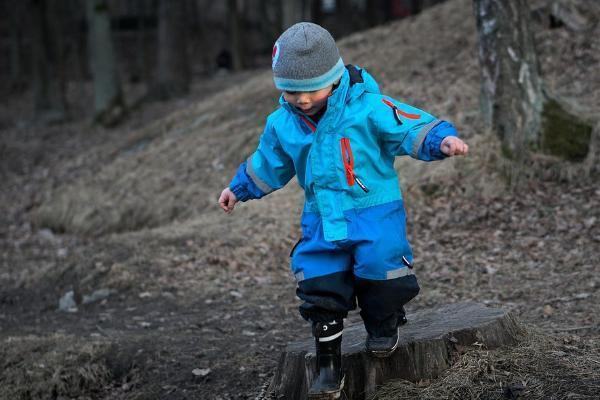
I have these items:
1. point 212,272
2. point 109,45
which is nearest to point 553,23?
point 212,272

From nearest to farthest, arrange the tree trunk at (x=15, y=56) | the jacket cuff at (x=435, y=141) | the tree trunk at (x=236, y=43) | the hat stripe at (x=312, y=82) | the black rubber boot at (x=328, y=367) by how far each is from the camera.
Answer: the jacket cuff at (x=435, y=141), the hat stripe at (x=312, y=82), the black rubber boot at (x=328, y=367), the tree trunk at (x=236, y=43), the tree trunk at (x=15, y=56)

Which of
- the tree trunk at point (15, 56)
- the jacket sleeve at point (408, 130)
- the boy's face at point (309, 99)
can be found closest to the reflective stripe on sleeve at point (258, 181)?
the boy's face at point (309, 99)

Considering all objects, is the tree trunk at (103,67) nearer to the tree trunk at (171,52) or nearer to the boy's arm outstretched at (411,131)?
the tree trunk at (171,52)

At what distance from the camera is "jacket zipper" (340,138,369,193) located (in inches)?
148

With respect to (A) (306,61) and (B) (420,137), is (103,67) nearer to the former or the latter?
(A) (306,61)

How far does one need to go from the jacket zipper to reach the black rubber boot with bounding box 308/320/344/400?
0.73 meters

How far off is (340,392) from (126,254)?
5110 millimetres

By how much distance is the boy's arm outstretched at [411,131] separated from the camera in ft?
11.8

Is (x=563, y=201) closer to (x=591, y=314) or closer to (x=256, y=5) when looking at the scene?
(x=591, y=314)

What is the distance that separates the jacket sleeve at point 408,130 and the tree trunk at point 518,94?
16.9 ft

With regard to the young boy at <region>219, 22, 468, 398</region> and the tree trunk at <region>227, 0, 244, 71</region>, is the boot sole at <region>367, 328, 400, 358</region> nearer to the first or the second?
the young boy at <region>219, 22, 468, 398</region>

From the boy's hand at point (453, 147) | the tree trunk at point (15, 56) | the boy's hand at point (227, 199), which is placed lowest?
the tree trunk at point (15, 56)

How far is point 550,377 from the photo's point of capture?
13.3 ft

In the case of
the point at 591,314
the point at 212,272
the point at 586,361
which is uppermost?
the point at 586,361
